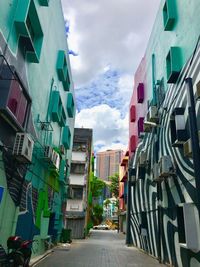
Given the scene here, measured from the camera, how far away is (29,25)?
8.52 metres

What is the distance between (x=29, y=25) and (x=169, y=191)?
7605 mm

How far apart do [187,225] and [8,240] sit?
4.58 m

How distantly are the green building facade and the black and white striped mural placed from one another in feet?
15.2

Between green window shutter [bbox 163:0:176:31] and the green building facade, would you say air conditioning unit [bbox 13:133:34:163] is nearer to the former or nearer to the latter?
the green building facade

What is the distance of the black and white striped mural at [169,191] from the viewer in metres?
7.65

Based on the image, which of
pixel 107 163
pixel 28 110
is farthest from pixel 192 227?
pixel 107 163

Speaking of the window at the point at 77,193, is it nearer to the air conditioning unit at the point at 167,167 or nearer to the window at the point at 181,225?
the air conditioning unit at the point at 167,167

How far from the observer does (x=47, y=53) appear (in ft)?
36.7

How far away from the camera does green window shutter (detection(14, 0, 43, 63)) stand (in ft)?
22.9

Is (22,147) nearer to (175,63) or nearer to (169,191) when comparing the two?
A: (169,191)

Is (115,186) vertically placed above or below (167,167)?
above

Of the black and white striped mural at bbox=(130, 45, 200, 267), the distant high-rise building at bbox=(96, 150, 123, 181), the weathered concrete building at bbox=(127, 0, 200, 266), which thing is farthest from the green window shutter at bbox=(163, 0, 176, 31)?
the distant high-rise building at bbox=(96, 150, 123, 181)

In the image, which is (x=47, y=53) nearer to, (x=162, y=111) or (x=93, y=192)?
(x=162, y=111)

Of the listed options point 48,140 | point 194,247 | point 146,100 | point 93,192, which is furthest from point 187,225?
point 93,192
